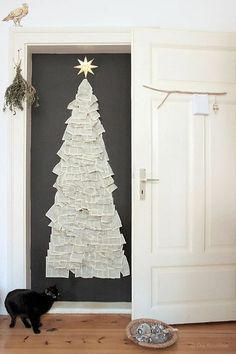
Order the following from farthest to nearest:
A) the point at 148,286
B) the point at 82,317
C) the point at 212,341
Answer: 1. the point at 82,317
2. the point at 148,286
3. the point at 212,341

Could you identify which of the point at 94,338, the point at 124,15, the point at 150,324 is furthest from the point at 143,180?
the point at 124,15

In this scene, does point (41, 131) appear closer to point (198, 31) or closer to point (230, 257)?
point (198, 31)

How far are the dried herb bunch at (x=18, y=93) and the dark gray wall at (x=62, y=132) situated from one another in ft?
0.60

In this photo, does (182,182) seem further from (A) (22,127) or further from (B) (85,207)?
(A) (22,127)

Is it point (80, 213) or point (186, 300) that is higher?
point (80, 213)

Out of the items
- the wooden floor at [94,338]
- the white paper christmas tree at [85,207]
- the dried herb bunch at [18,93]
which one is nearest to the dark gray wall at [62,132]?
the white paper christmas tree at [85,207]

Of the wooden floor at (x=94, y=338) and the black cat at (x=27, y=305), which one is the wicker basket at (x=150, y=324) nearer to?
the wooden floor at (x=94, y=338)

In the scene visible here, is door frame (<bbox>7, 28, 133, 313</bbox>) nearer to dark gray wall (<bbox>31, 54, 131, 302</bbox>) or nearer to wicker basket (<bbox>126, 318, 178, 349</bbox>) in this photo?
dark gray wall (<bbox>31, 54, 131, 302</bbox>)

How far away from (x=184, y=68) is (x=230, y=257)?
4.54ft

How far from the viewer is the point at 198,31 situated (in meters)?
2.03

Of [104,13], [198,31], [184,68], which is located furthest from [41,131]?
[198,31]

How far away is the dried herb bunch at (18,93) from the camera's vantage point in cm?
207

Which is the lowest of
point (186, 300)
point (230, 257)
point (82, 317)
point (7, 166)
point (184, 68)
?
point (82, 317)

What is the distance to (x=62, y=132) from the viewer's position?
2297 mm
